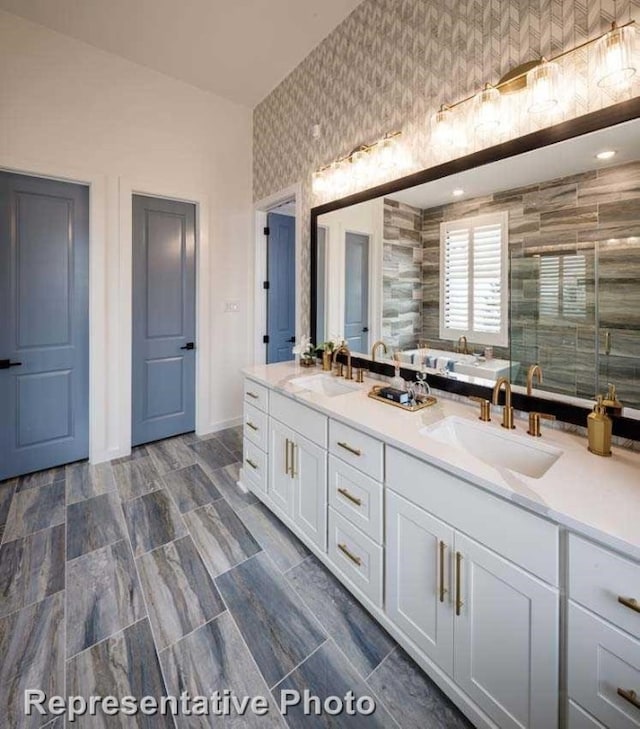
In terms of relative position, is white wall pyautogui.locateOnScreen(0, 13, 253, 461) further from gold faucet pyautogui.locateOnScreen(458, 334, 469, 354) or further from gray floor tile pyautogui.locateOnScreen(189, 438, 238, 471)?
gold faucet pyautogui.locateOnScreen(458, 334, 469, 354)

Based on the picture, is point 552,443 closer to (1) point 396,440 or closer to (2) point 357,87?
(1) point 396,440

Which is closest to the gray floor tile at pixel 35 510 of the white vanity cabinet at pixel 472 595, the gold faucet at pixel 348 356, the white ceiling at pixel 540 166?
the gold faucet at pixel 348 356

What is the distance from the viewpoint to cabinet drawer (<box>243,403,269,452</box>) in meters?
2.17

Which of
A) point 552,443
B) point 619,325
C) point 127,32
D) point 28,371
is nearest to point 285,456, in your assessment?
point 552,443

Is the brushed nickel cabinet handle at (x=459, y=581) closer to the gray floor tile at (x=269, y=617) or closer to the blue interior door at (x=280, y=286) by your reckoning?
the gray floor tile at (x=269, y=617)

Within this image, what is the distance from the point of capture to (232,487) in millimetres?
2520

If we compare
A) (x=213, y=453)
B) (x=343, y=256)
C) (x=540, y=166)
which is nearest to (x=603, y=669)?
(x=540, y=166)

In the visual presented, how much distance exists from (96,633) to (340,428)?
1.27m

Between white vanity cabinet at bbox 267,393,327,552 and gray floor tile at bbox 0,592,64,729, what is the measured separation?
1.06 metres

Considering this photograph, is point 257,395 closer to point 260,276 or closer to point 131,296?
point 131,296

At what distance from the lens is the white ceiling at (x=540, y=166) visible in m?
1.21

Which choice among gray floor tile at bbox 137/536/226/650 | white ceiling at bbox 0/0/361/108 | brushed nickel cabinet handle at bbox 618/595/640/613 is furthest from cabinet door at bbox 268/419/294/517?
white ceiling at bbox 0/0/361/108

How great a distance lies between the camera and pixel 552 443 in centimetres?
126

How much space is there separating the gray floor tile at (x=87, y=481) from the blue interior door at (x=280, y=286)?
1771 millimetres
